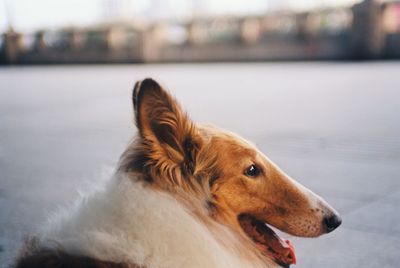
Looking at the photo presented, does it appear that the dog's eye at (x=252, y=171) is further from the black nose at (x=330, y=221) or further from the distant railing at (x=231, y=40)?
the distant railing at (x=231, y=40)

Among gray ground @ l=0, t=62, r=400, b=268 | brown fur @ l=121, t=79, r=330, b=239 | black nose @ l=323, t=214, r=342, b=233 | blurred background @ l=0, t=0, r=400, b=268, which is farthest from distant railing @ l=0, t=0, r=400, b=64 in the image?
brown fur @ l=121, t=79, r=330, b=239

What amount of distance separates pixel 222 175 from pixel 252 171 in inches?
5.1

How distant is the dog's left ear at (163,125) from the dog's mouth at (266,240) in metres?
0.33

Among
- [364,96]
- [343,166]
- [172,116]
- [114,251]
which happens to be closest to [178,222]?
[114,251]

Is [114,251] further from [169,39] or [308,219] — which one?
[169,39]

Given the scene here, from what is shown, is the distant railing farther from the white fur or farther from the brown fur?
the white fur

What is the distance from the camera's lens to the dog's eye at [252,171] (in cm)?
215

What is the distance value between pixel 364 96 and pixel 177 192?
11.7 m

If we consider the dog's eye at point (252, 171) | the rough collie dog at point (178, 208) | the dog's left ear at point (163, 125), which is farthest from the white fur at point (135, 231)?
the dog's eye at point (252, 171)

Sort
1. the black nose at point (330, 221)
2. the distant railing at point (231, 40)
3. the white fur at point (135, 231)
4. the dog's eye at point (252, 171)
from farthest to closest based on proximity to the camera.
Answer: the distant railing at point (231, 40), the black nose at point (330, 221), the dog's eye at point (252, 171), the white fur at point (135, 231)

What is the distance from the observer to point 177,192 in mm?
1975

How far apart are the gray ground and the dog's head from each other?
1.14ft

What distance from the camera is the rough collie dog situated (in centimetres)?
188

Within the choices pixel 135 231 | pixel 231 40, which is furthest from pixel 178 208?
pixel 231 40
